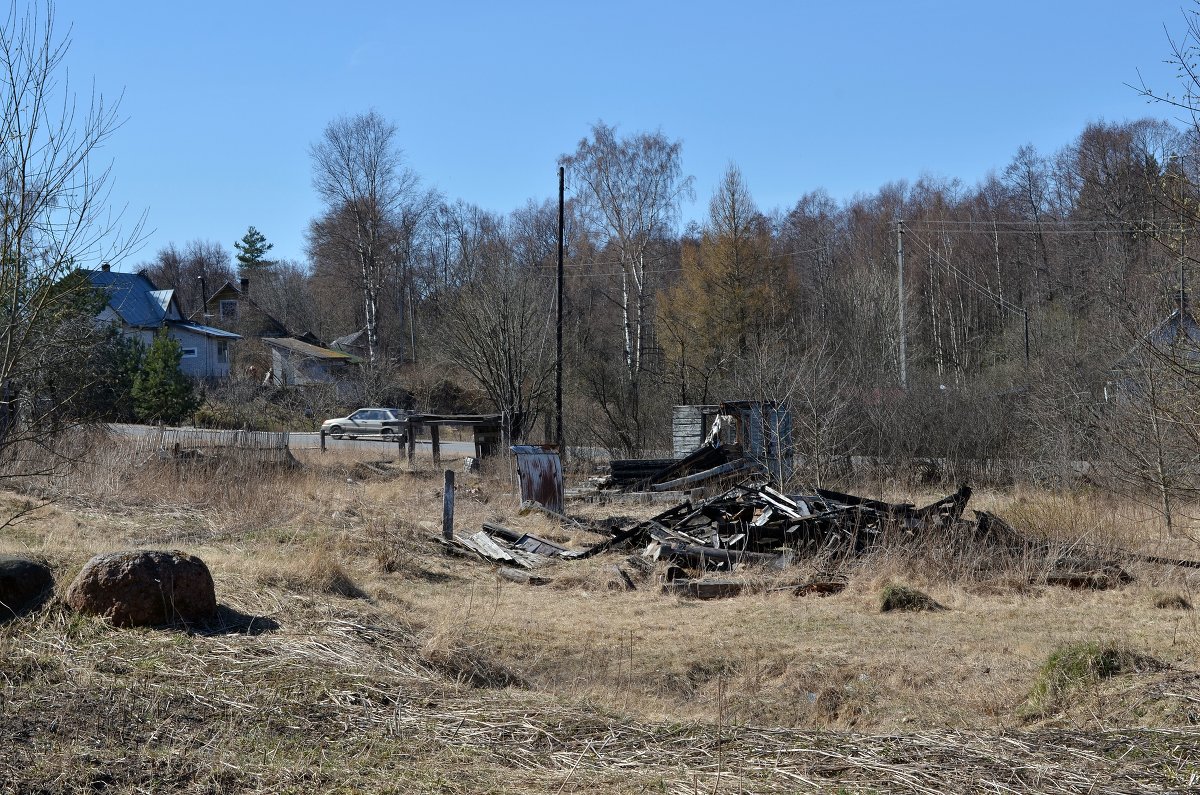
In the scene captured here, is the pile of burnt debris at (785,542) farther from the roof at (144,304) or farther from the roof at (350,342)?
the roof at (350,342)

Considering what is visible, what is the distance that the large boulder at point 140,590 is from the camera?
263 inches

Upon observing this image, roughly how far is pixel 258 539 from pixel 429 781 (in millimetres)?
8340

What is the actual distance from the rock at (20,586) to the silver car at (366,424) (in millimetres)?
26797

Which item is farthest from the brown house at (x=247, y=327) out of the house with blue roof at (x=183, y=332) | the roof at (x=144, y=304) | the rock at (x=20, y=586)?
the rock at (x=20, y=586)

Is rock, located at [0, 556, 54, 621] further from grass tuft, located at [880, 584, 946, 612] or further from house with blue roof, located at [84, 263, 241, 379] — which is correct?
house with blue roof, located at [84, 263, 241, 379]

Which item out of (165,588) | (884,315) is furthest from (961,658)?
(884,315)

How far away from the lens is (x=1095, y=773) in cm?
415

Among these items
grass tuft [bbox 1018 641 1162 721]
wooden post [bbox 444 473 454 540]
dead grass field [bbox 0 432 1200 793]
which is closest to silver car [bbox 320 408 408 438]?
dead grass field [bbox 0 432 1200 793]

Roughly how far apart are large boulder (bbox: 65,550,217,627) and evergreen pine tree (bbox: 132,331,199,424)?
2886cm

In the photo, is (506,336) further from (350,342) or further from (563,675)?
(350,342)

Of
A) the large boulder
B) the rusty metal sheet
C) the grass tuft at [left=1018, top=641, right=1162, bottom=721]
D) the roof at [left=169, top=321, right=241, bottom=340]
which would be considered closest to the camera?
the grass tuft at [left=1018, top=641, right=1162, bottom=721]

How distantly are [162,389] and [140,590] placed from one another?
1174 inches

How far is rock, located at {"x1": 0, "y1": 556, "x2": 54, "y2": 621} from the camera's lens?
268 inches

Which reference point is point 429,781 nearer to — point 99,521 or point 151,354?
point 99,521
